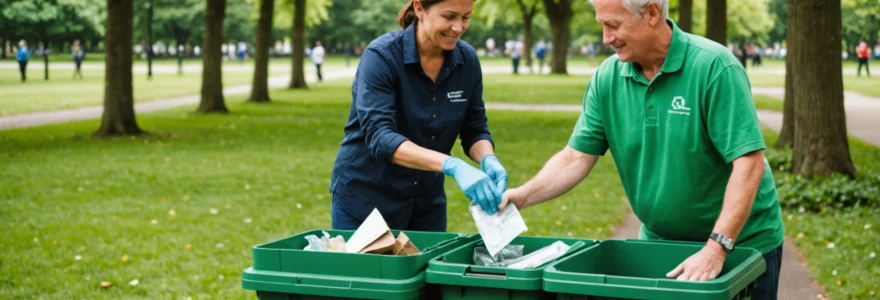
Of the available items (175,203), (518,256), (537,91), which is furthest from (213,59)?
(518,256)

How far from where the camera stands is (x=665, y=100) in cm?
346

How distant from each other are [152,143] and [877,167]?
9610 mm

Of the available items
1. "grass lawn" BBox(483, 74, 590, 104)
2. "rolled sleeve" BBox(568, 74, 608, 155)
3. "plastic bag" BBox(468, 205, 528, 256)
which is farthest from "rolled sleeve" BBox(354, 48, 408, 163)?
"grass lawn" BBox(483, 74, 590, 104)

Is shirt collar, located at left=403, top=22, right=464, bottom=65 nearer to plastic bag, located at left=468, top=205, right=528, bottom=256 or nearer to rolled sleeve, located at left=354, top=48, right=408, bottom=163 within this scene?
rolled sleeve, located at left=354, top=48, right=408, bottom=163

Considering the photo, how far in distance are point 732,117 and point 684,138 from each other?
18 centimetres

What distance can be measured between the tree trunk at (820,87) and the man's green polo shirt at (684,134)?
752 cm

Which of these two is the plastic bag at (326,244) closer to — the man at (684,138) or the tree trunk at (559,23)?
the man at (684,138)

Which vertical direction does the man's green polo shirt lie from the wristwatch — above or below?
above

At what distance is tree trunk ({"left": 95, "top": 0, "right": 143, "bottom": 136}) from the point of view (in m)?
16.2

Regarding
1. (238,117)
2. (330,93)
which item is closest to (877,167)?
(238,117)

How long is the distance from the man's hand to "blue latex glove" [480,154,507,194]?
25.4 inches

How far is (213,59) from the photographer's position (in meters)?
21.7

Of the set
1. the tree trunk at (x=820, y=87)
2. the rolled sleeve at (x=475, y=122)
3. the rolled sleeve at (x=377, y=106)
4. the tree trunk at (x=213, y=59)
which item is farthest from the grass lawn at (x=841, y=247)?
the tree trunk at (x=213, y=59)

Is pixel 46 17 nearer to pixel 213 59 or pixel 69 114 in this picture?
pixel 69 114
